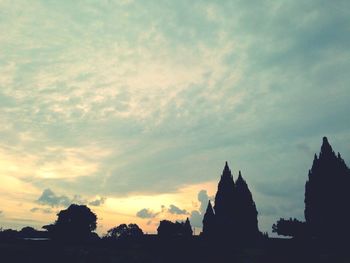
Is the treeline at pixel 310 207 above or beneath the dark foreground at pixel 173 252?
above

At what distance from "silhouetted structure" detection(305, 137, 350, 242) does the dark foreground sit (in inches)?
820

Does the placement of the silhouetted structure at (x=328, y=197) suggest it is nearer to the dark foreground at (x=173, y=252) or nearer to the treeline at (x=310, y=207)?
the treeline at (x=310, y=207)

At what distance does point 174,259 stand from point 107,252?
3580 millimetres

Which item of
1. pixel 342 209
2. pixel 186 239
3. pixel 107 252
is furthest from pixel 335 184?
pixel 107 252

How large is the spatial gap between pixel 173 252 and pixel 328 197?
27944 mm

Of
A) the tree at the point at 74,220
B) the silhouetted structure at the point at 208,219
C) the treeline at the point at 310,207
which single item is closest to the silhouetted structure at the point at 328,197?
the treeline at the point at 310,207

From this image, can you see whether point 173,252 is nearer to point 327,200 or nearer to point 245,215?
point 327,200

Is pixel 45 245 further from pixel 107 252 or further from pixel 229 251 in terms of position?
pixel 229 251

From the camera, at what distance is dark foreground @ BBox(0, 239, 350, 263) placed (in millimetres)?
16281

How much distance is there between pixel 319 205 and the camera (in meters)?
40.3

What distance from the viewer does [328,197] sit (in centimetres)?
3919

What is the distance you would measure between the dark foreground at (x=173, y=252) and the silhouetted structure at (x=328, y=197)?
68.3 ft

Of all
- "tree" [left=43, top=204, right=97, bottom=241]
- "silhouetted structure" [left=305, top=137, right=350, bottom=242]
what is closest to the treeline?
"silhouetted structure" [left=305, top=137, right=350, bottom=242]

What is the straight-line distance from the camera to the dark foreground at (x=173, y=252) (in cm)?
1628
